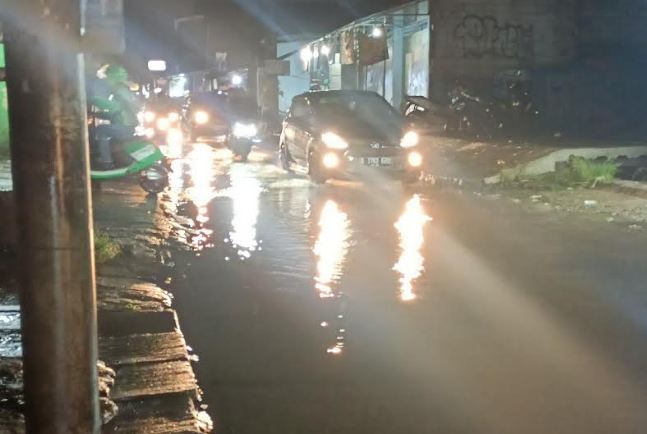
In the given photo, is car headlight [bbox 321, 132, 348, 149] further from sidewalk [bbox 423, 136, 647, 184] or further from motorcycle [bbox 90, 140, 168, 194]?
motorcycle [bbox 90, 140, 168, 194]

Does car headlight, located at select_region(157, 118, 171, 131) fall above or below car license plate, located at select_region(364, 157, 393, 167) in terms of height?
above

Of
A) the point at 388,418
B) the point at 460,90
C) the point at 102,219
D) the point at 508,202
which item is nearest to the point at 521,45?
the point at 460,90

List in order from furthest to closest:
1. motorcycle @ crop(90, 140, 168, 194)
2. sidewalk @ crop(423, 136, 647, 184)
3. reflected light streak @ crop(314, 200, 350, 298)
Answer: sidewalk @ crop(423, 136, 647, 184) → motorcycle @ crop(90, 140, 168, 194) → reflected light streak @ crop(314, 200, 350, 298)

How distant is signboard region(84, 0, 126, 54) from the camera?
3281 mm

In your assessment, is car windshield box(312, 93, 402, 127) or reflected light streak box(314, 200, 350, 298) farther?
car windshield box(312, 93, 402, 127)

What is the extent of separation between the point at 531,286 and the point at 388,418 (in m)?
3.62

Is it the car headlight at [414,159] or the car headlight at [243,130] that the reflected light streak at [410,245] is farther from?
the car headlight at [243,130]

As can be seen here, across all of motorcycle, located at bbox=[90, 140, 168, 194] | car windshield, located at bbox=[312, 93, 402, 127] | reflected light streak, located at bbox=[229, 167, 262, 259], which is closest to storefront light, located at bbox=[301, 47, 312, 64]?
reflected light streak, located at bbox=[229, 167, 262, 259]

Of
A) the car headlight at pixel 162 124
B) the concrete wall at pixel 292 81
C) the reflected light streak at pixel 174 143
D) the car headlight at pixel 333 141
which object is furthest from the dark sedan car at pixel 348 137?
the concrete wall at pixel 292 81

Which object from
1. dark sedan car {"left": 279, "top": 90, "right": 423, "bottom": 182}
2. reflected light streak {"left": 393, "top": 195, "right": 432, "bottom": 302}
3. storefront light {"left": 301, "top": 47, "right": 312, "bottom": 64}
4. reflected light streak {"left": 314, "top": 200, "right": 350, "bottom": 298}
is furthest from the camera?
storefront light {"left": 301, "top": 47, "right": 312, "bottom": 64}

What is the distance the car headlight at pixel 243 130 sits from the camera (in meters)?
22.5

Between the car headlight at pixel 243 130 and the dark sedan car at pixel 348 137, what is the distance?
503 cm

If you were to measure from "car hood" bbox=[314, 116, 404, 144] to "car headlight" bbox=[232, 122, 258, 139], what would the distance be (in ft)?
21.6

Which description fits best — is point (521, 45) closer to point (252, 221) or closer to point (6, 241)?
point (252, 221)
